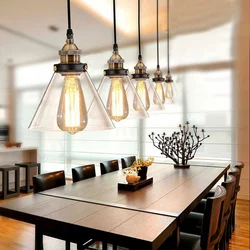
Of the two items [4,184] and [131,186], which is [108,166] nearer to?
[131,186]

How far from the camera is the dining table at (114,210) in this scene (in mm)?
1438

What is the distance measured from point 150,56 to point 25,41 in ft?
10.5

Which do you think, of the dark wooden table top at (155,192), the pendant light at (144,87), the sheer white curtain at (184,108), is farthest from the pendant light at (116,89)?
the sheer white curtain at (184,108)

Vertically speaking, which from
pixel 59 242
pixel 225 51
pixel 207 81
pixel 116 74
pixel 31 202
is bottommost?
pixel 59 242

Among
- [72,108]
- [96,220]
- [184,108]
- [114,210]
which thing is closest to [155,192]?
[114,210]

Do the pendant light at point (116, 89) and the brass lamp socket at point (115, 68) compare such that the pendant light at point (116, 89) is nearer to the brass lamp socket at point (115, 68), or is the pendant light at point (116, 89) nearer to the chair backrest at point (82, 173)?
the brass lamp socket at point (115, 68)

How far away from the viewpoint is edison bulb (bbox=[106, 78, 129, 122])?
235cm

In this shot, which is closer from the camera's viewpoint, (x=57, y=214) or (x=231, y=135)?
(x=57, y=214)

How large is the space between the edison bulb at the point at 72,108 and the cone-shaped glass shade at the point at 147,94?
1317mm

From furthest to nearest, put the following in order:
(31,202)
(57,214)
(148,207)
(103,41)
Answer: (103,41)
(31,202)
(148,207)
(57,214)

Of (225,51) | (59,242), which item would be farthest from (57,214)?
(225,51)

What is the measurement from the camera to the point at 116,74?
7.57 feet

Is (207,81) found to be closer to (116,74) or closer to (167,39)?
(167,39)

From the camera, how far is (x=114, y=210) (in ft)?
5.82
